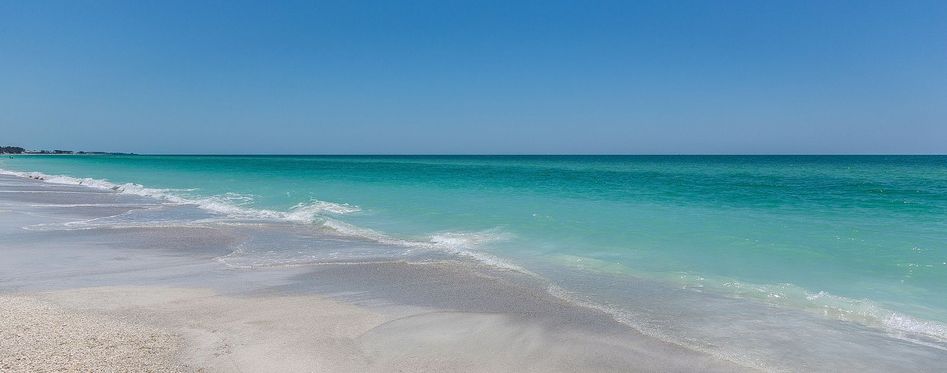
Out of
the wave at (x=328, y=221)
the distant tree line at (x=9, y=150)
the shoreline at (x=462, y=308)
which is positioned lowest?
the shoreline at (x=462, y=308)

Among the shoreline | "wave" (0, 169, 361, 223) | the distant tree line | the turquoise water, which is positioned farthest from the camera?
the distant tree line

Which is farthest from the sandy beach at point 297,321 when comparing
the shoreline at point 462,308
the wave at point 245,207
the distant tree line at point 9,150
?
the distant tree line at point 9,150

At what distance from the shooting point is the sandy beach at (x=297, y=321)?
16.4 feet

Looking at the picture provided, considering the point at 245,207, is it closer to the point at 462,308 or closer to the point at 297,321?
the point at 297,321

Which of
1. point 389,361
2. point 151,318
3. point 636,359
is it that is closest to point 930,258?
point 636,359

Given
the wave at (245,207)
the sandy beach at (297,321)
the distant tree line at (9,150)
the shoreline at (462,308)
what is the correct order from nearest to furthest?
1. the sandy beach at (297,321)
2. the shoreline at (462,308)
3. the wave at (245,207)
4. the distant tree line at (9,150)

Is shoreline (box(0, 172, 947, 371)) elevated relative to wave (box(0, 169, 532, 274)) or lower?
lower

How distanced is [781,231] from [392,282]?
409 inches

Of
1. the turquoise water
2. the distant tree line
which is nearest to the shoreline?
the turquoise water

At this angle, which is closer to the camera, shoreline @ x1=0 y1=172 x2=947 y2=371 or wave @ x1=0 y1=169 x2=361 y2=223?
shoreline @ x1=0 y1=172 x2=947 y2=371

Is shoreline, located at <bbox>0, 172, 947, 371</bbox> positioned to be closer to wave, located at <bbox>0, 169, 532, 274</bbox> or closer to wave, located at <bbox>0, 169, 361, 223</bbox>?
wave, located at <bbox>0, 169, 532, 274</bbox>

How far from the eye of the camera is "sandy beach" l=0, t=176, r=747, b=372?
5004 millimetres

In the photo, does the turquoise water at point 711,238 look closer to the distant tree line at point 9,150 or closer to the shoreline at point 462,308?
the shoreline at point 462,308

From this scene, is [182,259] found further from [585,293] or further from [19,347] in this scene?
[585,293]
